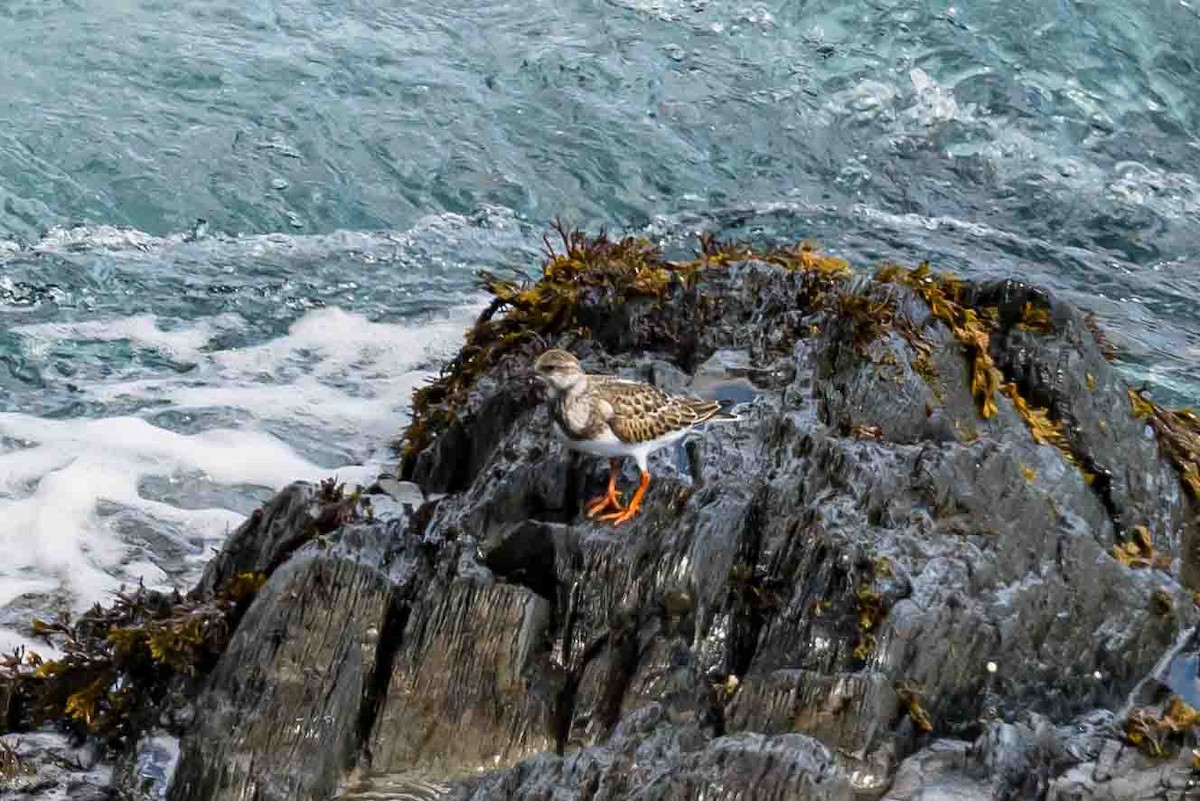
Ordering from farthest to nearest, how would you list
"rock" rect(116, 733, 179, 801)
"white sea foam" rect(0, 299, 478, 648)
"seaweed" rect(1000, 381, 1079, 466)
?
1. "white sea foam" rect(0, 299, 478, 648)
2. "seaweed" rect(1000, 381, 1079, 466)
3. "rock" rect(116, 733, 179, 801)

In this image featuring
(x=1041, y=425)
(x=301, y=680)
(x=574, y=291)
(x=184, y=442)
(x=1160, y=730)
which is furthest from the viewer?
(x=184, y=442)

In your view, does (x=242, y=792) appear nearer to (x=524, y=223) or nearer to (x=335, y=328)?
(x=335, y=328)

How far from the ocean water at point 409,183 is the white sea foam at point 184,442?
0.03 metres

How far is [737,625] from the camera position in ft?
21.2

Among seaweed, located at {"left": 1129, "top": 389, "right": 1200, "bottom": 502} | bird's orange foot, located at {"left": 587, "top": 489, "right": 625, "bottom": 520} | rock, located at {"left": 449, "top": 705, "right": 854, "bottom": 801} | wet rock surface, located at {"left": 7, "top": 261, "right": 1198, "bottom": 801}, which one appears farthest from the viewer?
seaweed, located at {"left": 1129, "top": 389, "right": 1200, "bottom": 502}

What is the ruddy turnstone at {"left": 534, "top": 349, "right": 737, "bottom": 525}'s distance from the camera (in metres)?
6.52

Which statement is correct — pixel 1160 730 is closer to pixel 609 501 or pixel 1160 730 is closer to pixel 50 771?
pixel 609 501

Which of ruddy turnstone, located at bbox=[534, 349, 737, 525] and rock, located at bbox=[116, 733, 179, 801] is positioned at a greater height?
ruddy turnstone, located at bbox=[534, 349, 737, 525]

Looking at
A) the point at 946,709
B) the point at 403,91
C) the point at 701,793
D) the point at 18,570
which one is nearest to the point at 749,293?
the point at 946,709

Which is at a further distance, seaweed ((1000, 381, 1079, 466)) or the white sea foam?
the white sea foam

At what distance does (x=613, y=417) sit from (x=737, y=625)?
A: 3.21 feet

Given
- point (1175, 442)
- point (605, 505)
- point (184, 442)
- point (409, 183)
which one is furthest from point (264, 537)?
point (409, 183)

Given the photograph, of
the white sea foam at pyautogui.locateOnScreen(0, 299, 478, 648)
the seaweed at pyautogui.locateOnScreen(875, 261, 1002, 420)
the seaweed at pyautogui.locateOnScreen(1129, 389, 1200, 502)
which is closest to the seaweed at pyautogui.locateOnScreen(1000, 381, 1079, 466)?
the seaweed at pyautogui.locateOnScreen(875, 261, 1002, 420)

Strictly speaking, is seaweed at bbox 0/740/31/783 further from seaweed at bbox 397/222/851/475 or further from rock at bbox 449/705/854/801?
seaweed at bbox 397/222/851/475
